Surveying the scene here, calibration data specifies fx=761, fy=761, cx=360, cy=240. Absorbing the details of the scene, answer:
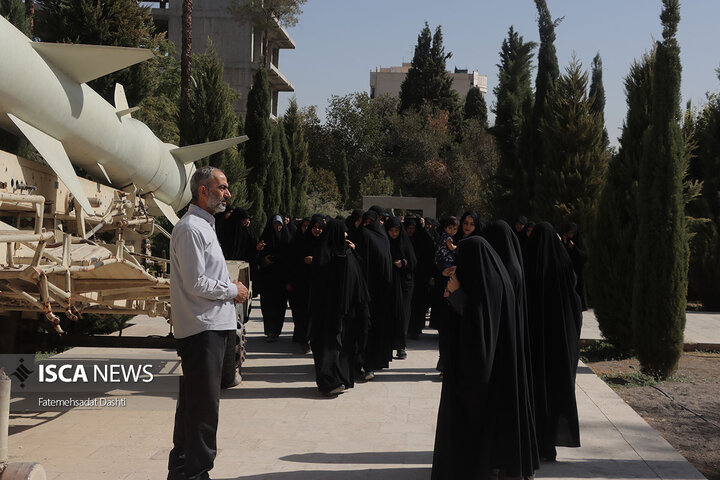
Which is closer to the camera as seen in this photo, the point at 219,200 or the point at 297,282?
the point at 219,200

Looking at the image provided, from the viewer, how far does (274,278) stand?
10.6 meters

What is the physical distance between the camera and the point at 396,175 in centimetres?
4269

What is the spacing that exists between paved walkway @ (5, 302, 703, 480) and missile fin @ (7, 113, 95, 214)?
5.56ft

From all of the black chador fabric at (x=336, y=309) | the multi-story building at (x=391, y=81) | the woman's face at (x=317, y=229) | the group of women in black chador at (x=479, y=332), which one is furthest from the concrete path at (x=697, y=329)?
the multi-story building at (x=391, y=81)

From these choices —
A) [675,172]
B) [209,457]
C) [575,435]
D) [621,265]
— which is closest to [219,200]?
[209,457]

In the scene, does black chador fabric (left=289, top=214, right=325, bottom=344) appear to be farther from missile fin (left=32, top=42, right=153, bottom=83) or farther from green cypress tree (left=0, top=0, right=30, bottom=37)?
green cypress tree (left=0, top=0, right=30, bottom=37)

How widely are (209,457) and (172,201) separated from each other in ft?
16.7

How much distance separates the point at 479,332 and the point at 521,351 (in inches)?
16.4

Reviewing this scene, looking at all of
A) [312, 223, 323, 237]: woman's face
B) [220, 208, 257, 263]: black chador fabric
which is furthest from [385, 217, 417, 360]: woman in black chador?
[220, 208, 257, 263]: black chador fabric

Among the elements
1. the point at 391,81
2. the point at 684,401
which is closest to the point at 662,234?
the point at 684,401

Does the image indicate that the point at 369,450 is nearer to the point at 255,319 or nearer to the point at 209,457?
the point at 209,457

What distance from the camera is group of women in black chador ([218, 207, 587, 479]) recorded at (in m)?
4.25

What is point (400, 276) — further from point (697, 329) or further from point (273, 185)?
point (273, 185)

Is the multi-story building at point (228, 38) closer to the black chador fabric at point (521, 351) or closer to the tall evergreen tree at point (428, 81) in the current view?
the tall evergreen tree at point (428, 81)
